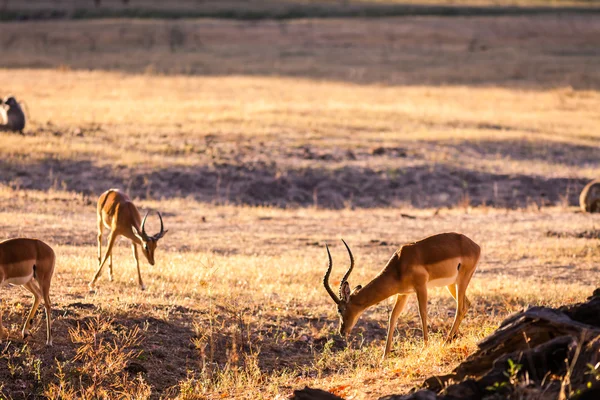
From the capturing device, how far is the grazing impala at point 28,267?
968 cm

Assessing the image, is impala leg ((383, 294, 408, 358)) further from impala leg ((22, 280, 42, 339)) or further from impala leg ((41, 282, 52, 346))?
impala leg ((22, 280, 42, 339))

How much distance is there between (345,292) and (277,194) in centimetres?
1520

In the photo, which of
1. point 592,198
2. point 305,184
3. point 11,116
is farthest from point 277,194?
point 11,116

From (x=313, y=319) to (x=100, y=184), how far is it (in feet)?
43.1

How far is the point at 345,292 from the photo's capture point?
9.95 meters

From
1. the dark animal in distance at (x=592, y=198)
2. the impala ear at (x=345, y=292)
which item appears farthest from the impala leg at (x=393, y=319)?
the dark animal in distance at (x=592, y=198)

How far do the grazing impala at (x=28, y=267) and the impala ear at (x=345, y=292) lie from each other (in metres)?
3.40

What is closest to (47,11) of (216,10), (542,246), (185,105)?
(216,10)

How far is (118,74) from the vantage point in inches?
1801

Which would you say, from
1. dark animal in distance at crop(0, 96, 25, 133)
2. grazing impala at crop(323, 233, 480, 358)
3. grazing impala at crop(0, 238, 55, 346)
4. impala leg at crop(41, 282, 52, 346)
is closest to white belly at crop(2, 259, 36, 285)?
grazing impala at crop(0, 238, 55, 346)

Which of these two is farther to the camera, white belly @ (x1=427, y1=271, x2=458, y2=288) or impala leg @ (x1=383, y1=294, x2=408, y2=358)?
white belly @ (x1=427, y1=271, x2=458, y2=288)

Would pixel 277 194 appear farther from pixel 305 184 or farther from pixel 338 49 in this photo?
pixel 338 49

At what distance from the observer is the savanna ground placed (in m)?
10.5

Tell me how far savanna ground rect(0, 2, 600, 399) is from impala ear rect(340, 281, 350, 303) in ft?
2.73
